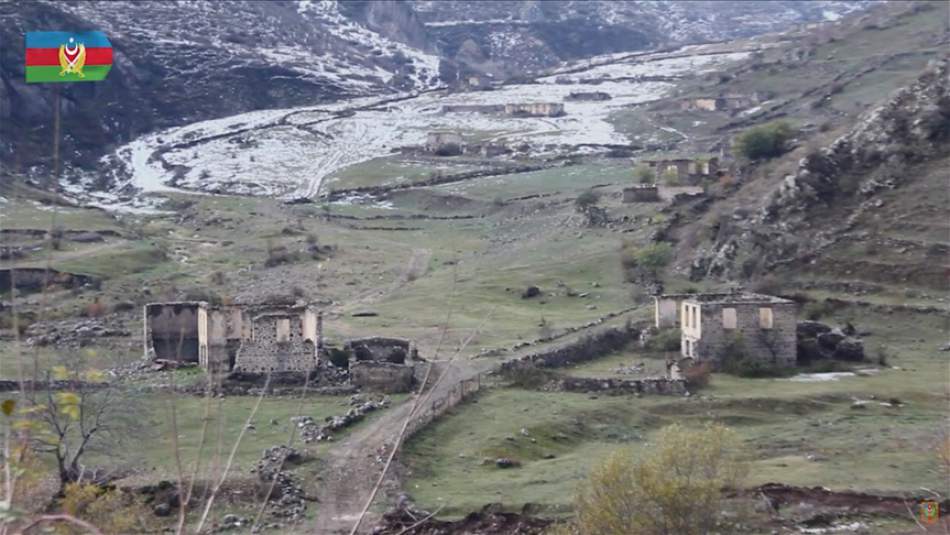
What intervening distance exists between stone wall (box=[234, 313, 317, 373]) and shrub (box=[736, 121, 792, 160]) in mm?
31324

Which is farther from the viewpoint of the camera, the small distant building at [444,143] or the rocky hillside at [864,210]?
the small distant building at [444,143]

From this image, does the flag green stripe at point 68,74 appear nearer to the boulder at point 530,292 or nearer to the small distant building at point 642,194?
the boulder at point 530,292

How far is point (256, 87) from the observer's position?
128 metres

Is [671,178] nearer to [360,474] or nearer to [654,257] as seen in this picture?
[654,257]

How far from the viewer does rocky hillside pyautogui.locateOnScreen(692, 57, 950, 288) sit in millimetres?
44219

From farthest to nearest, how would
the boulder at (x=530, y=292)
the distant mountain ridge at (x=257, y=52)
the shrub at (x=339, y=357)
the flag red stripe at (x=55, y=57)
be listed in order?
1. the distant mountain ridge at (x=257, y=52)
2. the boulder at (x=530, y=292)
3. the shrub at (x=339, y=357)
4. the flag red stripe at (x=55, y=57)

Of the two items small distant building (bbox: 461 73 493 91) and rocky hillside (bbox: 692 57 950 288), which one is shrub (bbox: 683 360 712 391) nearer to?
rocky hillside (bbox: 692 57 950 288)

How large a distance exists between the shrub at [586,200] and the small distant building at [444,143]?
31339 mm

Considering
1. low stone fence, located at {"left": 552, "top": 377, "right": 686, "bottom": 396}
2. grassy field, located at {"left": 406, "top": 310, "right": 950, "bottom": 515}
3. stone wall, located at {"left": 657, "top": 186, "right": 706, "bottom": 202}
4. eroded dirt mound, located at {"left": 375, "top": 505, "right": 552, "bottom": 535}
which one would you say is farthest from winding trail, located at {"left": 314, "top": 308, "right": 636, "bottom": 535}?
stone wall, located at {"left": 657, "top": 186, "right": 706, "bottom": 202}

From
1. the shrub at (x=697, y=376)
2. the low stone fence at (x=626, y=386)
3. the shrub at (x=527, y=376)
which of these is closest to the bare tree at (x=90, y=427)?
the shrub at (x=527, y=376)

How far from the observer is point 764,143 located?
61.0 metres

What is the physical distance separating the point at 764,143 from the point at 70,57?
47.7m

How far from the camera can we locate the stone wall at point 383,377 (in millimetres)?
32031

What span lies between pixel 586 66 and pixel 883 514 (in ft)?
446
